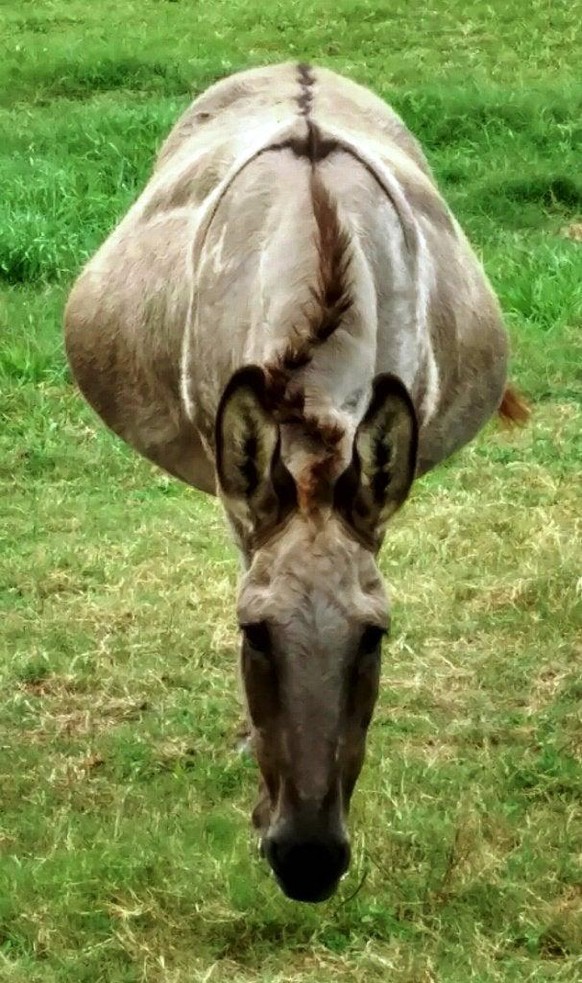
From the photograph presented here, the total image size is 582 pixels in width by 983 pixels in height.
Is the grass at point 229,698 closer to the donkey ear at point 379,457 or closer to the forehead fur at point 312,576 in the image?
the forehead fur at point 312,576

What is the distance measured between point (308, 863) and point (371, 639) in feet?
1.61

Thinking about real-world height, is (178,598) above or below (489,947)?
below

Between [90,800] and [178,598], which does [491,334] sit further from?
[90,800]

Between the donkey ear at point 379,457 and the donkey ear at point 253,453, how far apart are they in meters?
0.13

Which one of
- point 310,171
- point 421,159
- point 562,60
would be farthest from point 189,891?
point 562,60

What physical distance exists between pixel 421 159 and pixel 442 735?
2316mm

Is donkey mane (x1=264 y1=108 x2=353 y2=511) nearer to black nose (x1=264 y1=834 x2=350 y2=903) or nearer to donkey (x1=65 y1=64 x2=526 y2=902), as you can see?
donkey (x1=65 y1=64 x2=526 y2=902)

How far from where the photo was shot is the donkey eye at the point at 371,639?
3.37m

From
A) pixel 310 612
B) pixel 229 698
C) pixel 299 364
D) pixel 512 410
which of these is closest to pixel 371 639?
pixel 310 612

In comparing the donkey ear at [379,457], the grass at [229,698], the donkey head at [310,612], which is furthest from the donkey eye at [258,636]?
the grass at [229,698]

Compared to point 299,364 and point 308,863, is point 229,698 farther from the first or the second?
point 308,863

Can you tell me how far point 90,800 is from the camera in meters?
5.15

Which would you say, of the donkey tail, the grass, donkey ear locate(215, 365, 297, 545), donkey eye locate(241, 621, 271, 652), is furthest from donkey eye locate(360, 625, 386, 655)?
the donkey tail

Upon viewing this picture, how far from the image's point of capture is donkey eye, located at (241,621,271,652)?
3.36 metres
